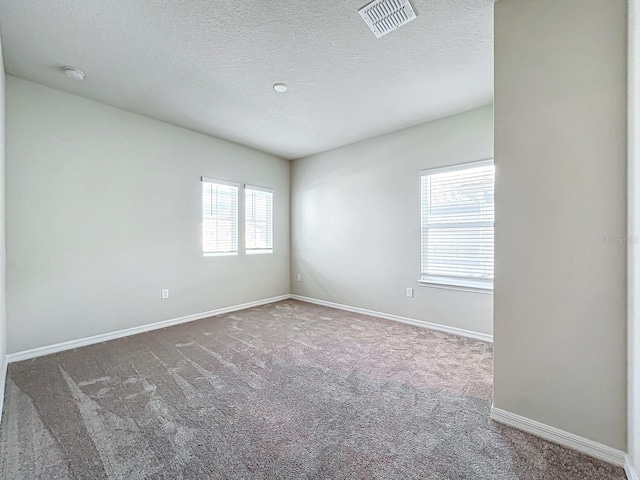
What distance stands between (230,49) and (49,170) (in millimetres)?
2317

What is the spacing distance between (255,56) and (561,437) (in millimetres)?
3374

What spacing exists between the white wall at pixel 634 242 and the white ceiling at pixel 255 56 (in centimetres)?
92

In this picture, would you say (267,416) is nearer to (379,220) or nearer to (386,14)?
(386,14)

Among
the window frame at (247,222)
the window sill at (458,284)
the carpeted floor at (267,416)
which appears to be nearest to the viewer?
the carpeted floor at (267,416)

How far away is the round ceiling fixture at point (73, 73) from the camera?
2.50 meters

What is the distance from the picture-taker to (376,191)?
418 cm

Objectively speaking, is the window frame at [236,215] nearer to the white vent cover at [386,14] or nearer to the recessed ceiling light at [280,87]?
the recessed ceiling light at [280,87]

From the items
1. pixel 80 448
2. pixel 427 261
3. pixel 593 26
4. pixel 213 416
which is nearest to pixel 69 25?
pixel 80 448

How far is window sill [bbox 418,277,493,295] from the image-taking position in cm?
321

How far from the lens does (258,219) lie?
492 cm

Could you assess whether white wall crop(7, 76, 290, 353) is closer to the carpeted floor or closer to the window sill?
the carpeted floor

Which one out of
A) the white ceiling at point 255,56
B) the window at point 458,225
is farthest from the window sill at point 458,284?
the white ceiling at point 255,56

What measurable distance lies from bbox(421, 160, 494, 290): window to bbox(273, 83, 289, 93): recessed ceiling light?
2044 millimetres

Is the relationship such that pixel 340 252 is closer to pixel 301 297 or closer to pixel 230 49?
pixel 301 297
